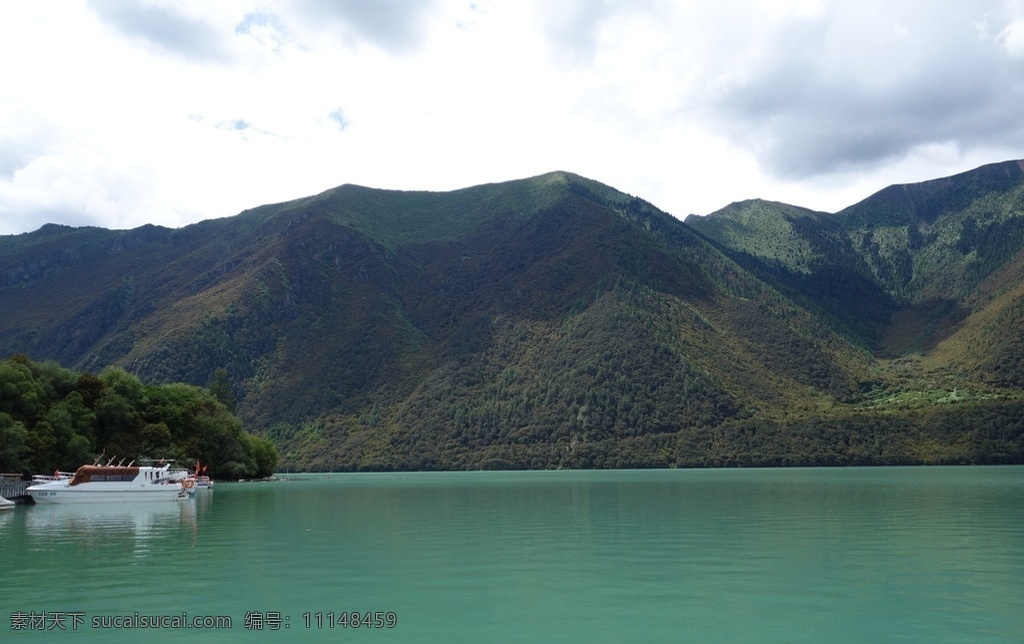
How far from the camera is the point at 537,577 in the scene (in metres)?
26.9

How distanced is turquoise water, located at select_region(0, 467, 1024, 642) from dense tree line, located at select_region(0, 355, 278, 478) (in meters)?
30.7

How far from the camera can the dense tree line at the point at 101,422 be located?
78.9 metres

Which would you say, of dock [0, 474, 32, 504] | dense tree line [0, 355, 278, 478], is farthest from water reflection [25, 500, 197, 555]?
dense tree line [0, 355, 278, 478]

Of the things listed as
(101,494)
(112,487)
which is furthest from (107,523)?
Result: (112,487)

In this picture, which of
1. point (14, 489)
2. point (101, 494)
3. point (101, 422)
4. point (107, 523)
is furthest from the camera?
point (101, 422)

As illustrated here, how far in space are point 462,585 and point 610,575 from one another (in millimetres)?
5197

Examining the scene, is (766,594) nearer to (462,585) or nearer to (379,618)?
(462,585)

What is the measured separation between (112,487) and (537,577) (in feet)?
200

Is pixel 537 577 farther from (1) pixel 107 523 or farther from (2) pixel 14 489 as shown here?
(2) pixel 14 489

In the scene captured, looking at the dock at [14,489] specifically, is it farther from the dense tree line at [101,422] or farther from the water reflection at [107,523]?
the water reflection at [107,523]

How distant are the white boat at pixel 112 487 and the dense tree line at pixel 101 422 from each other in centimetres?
686

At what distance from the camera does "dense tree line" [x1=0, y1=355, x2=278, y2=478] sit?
78875 mm

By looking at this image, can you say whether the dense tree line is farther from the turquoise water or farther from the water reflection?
the turquoise water

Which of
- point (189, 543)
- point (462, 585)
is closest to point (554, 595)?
point (462, 585)
